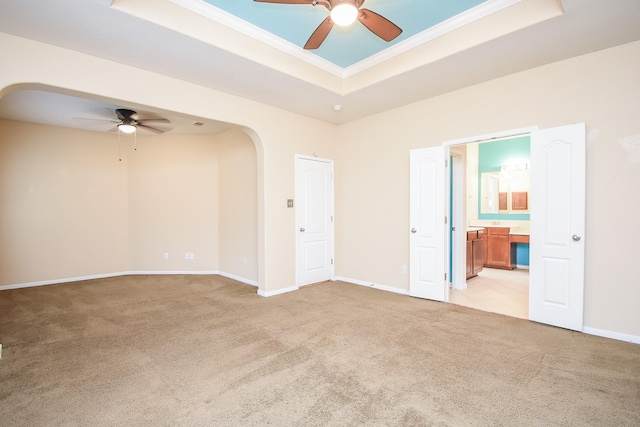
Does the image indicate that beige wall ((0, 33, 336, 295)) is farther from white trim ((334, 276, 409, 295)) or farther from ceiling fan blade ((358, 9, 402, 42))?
ceiling fan blade ((358, 9, 402, 42))

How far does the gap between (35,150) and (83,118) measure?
1.36m

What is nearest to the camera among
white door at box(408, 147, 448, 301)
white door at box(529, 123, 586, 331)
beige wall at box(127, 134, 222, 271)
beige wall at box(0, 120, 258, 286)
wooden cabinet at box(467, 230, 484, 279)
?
white door at box(529, 123, 586, 331)

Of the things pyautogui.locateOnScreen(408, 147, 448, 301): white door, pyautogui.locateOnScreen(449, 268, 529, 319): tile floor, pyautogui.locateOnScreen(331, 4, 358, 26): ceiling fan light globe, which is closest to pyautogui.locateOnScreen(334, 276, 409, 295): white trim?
pyautogui.locateOnScreen(408, 147, 448, 301): white door

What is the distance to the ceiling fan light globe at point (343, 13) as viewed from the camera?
2.10 m

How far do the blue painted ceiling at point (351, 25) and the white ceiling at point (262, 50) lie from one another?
0.15m

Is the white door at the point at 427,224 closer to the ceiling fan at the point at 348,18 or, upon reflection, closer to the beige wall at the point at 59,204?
the ceiling fan at the point at 348,18

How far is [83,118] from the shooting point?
484cm

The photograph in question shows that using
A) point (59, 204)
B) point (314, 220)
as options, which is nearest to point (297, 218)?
point (314, 220)

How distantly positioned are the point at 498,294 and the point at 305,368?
355 cm

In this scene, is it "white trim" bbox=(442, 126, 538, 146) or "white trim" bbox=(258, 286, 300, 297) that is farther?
"white trim" bbox=(258, 286, 300, 297)

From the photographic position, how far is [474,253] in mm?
5492

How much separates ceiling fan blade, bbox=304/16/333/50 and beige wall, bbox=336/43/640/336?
228 centimetres

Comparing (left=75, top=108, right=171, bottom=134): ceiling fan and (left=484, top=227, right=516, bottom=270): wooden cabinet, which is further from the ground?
(left=75, top=108, right=171, bottom=134): ceiling fan

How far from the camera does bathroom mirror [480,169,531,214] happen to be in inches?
258
